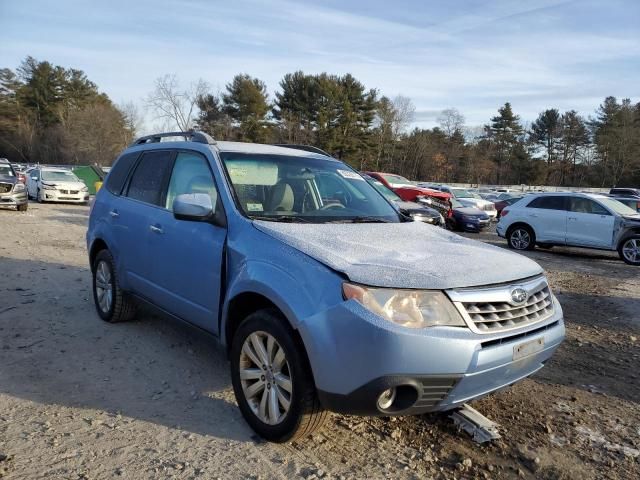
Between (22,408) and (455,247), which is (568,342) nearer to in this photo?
(455,247)

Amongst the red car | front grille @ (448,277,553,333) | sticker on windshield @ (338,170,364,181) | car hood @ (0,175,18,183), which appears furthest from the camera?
the red car

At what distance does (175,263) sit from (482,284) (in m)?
2.29

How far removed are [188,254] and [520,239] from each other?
478 inches

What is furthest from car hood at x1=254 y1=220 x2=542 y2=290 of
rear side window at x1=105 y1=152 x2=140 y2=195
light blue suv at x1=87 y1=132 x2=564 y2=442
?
rear side window at x1=105 y1=152 x2=140 y2=195

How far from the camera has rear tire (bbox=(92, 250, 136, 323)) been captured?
4.98 metres

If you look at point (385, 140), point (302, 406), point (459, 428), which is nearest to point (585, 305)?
point (459, 428)

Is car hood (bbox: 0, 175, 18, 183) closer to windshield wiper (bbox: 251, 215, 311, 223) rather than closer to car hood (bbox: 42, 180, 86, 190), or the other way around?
car hood (bbox: 42, 180, 86, 190)

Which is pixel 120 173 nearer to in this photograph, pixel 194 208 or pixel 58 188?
pixel 194 208

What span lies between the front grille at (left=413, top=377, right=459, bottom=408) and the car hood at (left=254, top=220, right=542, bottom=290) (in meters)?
0.46

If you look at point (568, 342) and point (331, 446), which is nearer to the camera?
point (331, 446)

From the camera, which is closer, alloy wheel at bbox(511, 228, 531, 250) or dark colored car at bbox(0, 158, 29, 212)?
alloy wheel at bbox(511, 228, 531, 250)

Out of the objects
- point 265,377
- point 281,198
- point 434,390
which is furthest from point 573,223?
point 265,377

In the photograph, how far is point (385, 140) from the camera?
70250mm

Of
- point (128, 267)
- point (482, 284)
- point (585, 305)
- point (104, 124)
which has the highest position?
point (104, 124)
